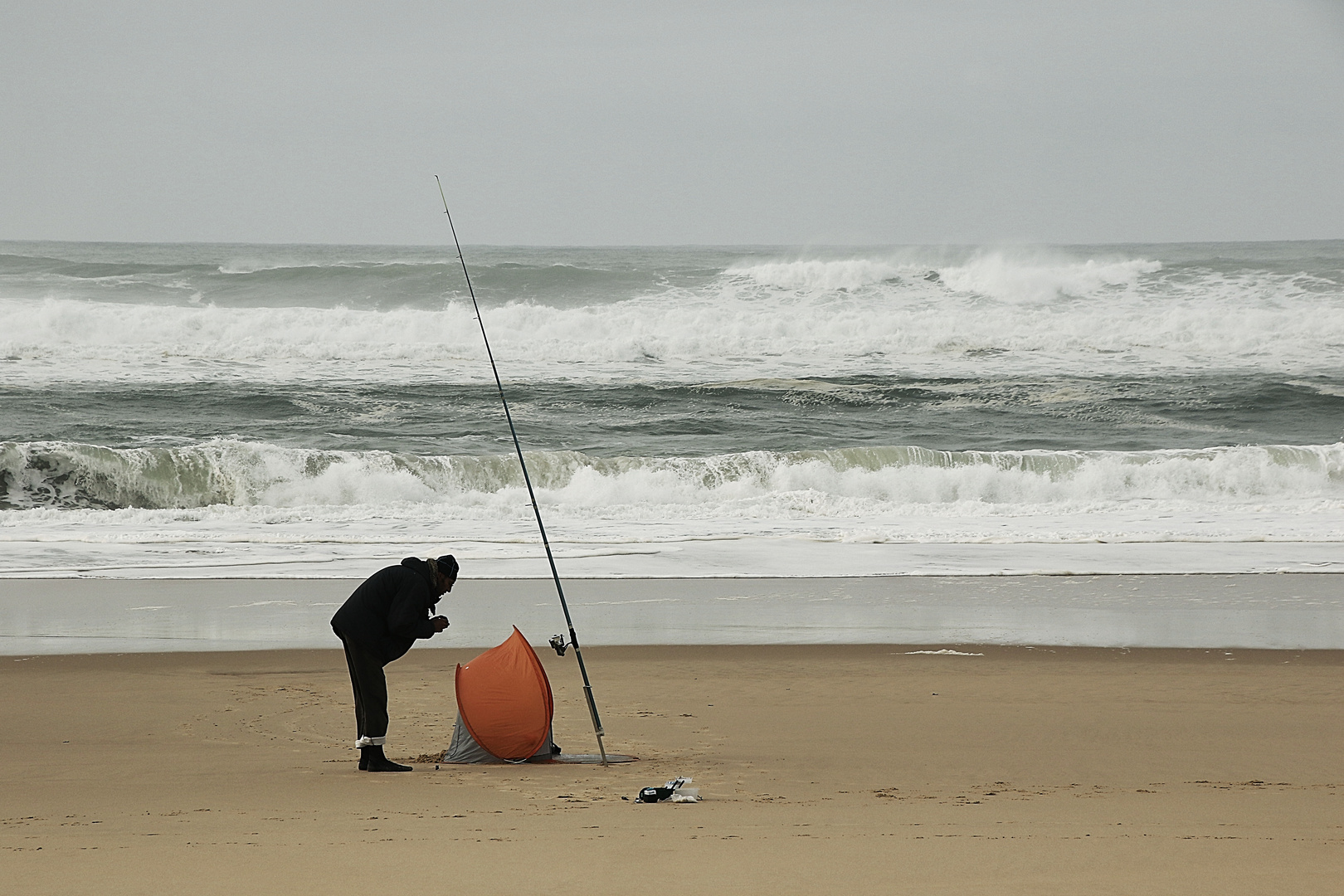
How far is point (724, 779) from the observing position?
4.34 meters

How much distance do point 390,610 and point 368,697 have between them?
1.12 feet

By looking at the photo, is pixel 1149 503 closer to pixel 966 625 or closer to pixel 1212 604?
pixel 1212 604

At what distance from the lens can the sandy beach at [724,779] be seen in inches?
117

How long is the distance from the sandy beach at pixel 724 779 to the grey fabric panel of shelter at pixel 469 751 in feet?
0.33

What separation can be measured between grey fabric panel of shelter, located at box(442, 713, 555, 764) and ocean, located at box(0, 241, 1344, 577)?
16.3 feet

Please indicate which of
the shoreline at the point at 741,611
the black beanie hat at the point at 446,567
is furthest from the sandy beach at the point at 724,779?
the black beanie hat at the point at 446,567

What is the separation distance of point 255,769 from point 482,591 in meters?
4.48

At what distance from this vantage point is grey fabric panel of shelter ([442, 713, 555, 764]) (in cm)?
461

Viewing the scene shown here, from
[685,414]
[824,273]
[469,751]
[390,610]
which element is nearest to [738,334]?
[824,273]

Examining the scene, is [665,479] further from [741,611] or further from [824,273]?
[824,273]

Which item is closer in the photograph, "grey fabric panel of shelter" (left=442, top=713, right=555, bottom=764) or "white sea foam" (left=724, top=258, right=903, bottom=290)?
"grey fabric panel of shelter" (left=442, top=713, right=555, bottom=764)

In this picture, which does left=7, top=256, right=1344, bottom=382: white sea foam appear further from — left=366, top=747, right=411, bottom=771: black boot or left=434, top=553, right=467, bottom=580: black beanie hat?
left=366, top=747, right=411, bottom=771: black boot

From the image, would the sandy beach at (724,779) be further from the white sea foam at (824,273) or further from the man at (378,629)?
the white sea foam at (824,273)

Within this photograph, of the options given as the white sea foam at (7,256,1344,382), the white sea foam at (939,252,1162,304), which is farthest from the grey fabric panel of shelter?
the white sea foam at (939,252,1162,304)
